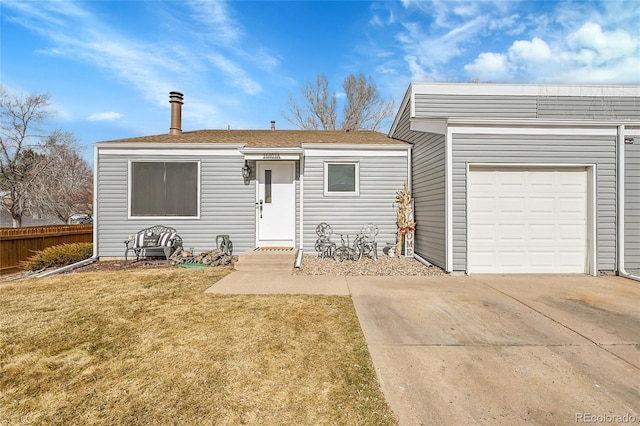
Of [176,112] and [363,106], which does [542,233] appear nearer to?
[176,112]

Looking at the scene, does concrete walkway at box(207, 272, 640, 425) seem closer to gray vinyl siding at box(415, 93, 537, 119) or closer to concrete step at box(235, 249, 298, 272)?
concrete step at box(235, 249, 298, 272)

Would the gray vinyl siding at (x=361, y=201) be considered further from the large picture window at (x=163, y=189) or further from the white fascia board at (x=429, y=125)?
the large picture window at (x=163, y=189)

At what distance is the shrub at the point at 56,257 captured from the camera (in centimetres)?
655

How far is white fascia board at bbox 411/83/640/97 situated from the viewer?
26.7 feet

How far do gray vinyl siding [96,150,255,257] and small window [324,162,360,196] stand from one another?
2.05 m

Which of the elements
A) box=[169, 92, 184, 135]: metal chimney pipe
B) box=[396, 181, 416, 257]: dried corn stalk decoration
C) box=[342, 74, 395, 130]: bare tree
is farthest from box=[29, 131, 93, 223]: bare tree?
box=[396, 181, 416, 257]: dried corn stalk decoration

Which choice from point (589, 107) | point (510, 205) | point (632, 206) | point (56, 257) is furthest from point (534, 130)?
point (56, 257)

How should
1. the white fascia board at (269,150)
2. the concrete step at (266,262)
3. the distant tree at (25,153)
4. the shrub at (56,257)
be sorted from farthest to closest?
A: the distant tree at (25,153) < the white fascia board at (269,150) < the shrub at (56,257) < the concrete step at (266,262)

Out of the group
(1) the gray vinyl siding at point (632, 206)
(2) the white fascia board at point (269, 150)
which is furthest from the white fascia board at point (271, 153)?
(1) the gray vinyl siding at point (632, 206)

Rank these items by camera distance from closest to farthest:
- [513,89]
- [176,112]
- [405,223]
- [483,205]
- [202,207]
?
[483,205] < [405,223] < [202,207] < [513,89] < [176,112]

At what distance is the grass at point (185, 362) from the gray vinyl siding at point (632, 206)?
20.1 feet

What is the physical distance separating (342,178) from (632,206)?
6056 mm

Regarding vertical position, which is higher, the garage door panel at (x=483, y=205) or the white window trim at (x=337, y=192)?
the white window trim at (x=337, y=192)

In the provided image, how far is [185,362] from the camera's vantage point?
2422mm
